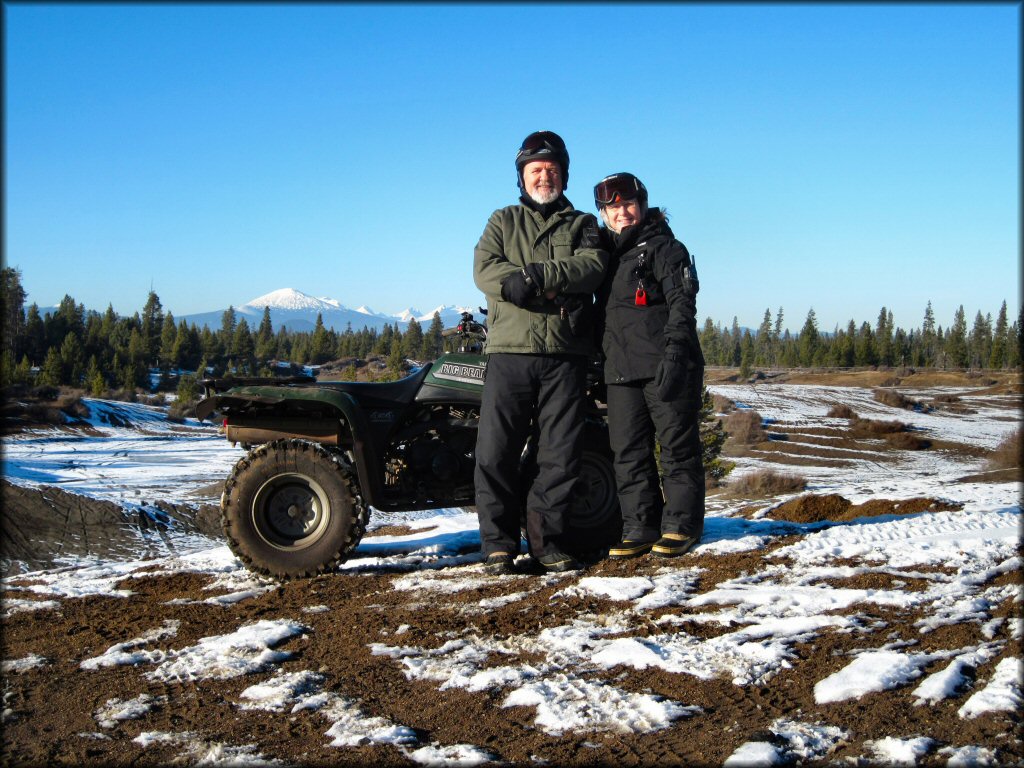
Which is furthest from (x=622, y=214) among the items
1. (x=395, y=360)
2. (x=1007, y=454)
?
(x=395, y=360)

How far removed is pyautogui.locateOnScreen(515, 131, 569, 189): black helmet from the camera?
482cm

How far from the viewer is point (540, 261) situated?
4.69m

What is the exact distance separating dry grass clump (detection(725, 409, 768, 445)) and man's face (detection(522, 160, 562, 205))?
47.2 m

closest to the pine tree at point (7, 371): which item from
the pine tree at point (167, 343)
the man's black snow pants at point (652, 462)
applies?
the pine tree at point (167, 343)

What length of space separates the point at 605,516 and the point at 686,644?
6.31 ft

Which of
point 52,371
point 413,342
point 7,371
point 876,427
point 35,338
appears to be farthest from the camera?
point 413,342

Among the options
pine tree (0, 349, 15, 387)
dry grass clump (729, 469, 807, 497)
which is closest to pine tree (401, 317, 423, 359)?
pine tree (0, 349, 15, 387)

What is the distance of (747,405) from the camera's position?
219 feet

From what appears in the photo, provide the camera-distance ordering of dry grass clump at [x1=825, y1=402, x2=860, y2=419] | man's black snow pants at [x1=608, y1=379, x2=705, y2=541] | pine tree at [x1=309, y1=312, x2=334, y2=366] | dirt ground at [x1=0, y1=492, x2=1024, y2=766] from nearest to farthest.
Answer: dirt ground at [x1=0, y1=492, x2=1024, y2=766] → man's black snow pants at [x1=608, y1=379, x2=705, y2=541] → dry grass clump at [x1=825, y1=402, x2=860, y2=419] → pine tree at [x1=309, y1=312, x2=334, y2=366]

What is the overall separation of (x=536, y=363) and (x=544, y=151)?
1.26m

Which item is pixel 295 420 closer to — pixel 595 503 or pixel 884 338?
pixel 595 503

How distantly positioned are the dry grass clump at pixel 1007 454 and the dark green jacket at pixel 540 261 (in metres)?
31.5

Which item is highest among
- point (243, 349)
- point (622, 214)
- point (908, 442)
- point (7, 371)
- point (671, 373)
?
point (243, 349)

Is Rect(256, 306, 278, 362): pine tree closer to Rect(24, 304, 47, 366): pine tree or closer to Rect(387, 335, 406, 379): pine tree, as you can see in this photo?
Rect(387, 335, 406, 379): pine tree
